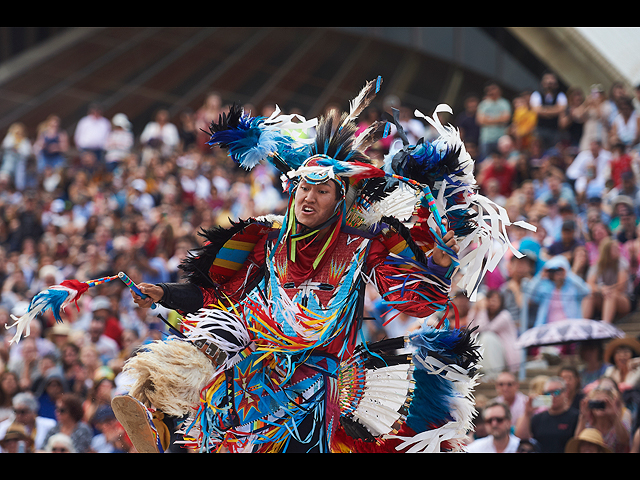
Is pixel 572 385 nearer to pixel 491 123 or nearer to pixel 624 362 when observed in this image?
pixel 624 362

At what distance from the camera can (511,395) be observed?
5.80m

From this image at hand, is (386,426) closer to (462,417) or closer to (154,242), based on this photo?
(462,417)

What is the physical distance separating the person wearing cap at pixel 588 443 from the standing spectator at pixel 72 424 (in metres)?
3.51

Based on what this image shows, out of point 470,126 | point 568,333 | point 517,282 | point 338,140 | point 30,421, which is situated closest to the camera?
point 338,140

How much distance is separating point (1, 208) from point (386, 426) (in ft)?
32.2

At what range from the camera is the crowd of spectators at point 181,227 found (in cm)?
655

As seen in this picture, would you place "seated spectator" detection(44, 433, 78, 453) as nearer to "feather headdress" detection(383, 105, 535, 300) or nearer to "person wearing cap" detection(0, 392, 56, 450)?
"person wearing cap" detection(0, 392, 56, 450)

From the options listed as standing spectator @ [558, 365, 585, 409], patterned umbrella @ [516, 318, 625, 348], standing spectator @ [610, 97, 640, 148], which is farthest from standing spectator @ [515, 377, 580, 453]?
standing spectator @ [610, 97, 640, 148]

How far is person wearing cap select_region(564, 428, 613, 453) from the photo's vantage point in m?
4.94

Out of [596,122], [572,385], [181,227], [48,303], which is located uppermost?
[596,122]

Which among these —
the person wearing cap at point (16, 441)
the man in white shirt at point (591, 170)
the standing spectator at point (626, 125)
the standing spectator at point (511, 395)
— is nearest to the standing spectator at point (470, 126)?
the man in white shirt at point (591, 170)

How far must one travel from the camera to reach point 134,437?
12.0 feet

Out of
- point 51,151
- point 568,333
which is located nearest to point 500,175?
point 568,333

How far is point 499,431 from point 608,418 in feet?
2.32
